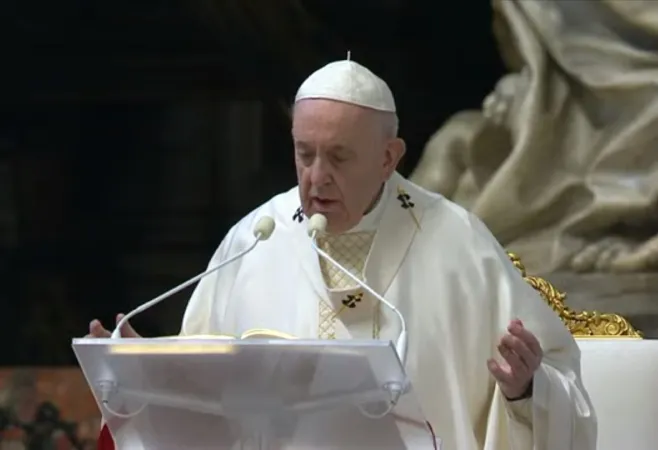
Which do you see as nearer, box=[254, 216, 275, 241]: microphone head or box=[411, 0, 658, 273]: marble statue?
box=[254, 216, 275, 241]: microphone head

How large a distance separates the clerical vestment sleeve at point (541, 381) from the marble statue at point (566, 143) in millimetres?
1815

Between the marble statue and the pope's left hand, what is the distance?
7.51ft

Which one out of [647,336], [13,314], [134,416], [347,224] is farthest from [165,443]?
[13,314]

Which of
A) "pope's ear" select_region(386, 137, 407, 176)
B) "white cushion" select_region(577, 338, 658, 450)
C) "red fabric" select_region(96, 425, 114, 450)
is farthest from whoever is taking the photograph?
"white cushion" select_region(577, 338, 658, 450)

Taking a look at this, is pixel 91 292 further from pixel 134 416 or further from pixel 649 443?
pixel 134 416

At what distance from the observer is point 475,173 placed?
15.8 ft

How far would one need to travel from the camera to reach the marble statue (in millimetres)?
4660

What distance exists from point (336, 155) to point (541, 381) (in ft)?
2.05

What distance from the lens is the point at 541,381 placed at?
2.42 metres

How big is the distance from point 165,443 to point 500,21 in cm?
329

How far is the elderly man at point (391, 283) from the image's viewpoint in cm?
254

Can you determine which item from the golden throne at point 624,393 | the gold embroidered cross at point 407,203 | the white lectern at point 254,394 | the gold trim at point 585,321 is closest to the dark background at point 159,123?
the gold trim at point 585,321

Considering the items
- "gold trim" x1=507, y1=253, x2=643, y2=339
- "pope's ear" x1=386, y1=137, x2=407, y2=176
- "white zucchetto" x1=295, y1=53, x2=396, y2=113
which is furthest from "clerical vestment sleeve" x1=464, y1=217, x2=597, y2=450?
"gold trim" x1=507, y1=253, x2=643, y2=339

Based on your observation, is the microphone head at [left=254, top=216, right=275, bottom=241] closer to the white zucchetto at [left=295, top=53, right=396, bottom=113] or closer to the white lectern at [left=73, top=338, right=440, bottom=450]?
the white lectern at [left=73, top=338, right=440, bottom=450]
